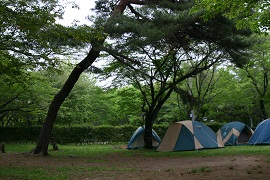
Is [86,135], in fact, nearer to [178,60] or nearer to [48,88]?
[48,88]

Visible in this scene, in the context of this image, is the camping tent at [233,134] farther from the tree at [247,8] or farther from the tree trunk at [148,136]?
the tree at [247,8]

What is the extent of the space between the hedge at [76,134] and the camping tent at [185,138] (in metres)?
9.20

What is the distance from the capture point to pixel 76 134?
2203 cm

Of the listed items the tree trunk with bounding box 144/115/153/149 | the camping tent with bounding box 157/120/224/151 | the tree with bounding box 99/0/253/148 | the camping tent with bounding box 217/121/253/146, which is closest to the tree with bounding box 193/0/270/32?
the tree with bounding box 99/0/253/148

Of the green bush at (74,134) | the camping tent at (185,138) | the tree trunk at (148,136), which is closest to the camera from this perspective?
the camping tent at (185,138)

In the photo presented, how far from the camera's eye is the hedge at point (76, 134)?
20438 millimetres

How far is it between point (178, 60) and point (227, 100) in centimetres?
869

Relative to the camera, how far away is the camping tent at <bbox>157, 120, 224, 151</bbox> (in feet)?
45.0

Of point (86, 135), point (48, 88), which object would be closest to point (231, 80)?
point (86, 135)

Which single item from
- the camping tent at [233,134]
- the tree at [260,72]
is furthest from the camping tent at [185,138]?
the tree at [260,72]

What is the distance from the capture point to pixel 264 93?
751 inches

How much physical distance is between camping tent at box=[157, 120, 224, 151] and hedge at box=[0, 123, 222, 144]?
362 inches

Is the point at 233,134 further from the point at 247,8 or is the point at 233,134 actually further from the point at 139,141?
the point at 247,8

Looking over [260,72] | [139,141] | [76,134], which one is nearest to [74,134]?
[76,134]
